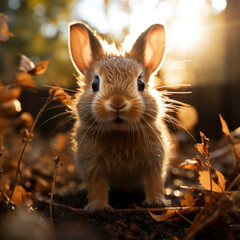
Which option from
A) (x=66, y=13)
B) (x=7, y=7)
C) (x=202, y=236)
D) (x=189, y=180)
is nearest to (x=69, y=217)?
(x=202, y=236)

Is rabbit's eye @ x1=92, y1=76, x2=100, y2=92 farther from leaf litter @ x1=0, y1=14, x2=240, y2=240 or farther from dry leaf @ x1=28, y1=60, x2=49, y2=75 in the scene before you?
dry leaf @ x1=28, y1=60, x2=49, y2=75

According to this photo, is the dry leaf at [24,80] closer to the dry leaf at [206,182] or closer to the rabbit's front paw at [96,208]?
the rabbit's front paw at [96,208]

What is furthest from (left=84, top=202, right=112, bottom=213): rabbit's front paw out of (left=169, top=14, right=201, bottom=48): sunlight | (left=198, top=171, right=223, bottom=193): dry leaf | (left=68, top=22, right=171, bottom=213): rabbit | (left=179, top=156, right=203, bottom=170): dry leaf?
(left=169, top=14, right=201, bottom=48): sunlight

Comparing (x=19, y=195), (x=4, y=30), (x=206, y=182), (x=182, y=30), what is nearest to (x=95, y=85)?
(x=4, y=30)

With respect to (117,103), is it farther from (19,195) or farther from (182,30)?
(182,30)

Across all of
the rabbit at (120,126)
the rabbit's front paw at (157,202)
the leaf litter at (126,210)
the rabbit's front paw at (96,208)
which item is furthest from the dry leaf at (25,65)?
the rabbit's front paw at (157,202)

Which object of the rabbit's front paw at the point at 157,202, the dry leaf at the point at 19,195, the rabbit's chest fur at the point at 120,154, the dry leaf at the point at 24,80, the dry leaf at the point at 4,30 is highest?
the dry leaf at the point at 4,30
